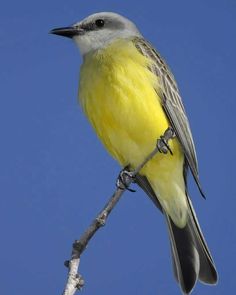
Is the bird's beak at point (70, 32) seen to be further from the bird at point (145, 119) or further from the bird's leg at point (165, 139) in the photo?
the bird's leg at point (165, 139)

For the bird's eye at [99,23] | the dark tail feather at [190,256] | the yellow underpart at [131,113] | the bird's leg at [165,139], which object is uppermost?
the bird's eye at [99,23]

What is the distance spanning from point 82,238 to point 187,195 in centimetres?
251

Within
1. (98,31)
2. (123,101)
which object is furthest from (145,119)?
(98,31)

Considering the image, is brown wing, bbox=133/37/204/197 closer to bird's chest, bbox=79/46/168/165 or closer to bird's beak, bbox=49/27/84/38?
bird's chest, bbox=79/46/168/165

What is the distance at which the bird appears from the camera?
5000 mm

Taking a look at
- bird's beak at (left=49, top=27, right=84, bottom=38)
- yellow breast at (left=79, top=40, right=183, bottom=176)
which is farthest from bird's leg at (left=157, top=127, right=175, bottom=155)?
bird's beak at (left=49, top=27, right=84, bottom=38)

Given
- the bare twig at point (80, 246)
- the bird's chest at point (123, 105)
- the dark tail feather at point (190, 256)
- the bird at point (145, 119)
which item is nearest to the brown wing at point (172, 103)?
the bird at point (145, 119)

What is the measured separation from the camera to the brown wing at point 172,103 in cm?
527

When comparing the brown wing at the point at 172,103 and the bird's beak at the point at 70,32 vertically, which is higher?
the bird's beak at the point at 70,32

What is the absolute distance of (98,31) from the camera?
19.2 feet

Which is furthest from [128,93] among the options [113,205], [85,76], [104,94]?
[113,205]

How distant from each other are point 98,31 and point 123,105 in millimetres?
1202

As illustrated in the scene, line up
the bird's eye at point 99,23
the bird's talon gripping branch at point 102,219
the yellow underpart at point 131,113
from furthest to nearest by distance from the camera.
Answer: the bird's eye at point 99,23 < the yellow underpart at point 131,113 < the bird's talon gripping branch at point 102,219

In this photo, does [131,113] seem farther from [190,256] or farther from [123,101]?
[190,256]
